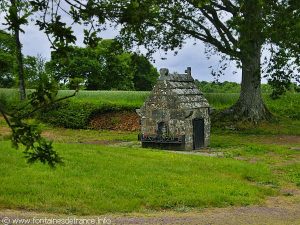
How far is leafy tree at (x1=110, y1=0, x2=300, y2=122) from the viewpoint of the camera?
27.9m

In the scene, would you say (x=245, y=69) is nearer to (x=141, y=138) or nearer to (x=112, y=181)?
(x=141, y=138)

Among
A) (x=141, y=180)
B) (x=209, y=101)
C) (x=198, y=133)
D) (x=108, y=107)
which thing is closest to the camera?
(x=141, y=180)

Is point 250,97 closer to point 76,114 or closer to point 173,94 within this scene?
point 76,114

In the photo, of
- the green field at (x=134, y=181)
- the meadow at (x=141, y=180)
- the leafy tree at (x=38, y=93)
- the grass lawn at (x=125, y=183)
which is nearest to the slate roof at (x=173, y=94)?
the meadow at (x=141, y=180)

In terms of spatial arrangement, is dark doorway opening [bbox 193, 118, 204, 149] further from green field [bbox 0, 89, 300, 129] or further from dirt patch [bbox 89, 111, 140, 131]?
green field [bbox 0, 89, 300, 129]

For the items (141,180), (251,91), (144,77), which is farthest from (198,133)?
(144,77)

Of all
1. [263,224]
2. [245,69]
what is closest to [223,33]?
[245,69]

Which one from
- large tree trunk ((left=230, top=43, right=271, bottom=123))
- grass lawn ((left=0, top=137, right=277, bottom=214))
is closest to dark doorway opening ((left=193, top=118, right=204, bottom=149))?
grass lawn ((left=0, top=137, right=277, bottom=214))

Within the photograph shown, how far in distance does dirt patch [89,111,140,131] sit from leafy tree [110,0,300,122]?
17.5ft

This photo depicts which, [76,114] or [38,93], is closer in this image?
[38,93]

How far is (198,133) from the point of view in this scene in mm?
24109

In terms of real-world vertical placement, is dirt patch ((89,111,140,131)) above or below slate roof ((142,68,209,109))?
below

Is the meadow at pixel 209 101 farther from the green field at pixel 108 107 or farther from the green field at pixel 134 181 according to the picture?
the green field at pixel 134 181

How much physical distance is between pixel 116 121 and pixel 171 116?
1431 cm
